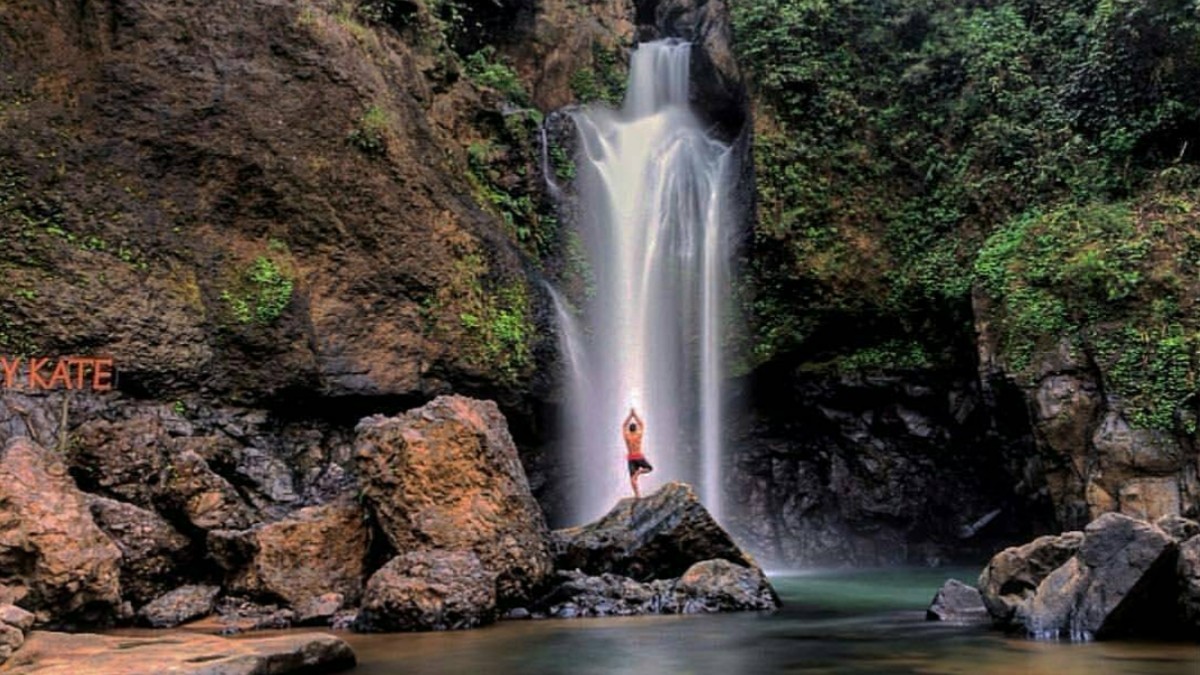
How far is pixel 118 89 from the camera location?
15336mm

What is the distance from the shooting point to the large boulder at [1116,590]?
8391 mm

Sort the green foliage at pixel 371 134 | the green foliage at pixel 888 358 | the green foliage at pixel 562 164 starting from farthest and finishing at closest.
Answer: the green foliage at pixel 562 164 → the green foliage at pixel 888 358 → the green foliage at pixel 371 134

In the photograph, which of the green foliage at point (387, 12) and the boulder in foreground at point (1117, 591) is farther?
the green foliage at point (387, 12)

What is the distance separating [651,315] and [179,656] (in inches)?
523

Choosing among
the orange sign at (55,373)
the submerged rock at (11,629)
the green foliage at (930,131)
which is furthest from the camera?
the green foliage at (930,131)

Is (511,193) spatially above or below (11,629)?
above

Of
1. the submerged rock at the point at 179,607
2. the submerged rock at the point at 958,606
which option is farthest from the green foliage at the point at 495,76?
the submerged rock at the point at 958,606

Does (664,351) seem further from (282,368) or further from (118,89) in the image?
(118,89)

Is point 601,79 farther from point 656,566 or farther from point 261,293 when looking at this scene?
point 656,566

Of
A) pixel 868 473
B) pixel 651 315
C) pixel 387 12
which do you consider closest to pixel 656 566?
pixel 651 315

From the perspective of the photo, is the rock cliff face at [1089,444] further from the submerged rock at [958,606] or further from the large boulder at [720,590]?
the large boulder at [720,590]

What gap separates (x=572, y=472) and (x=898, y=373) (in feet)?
20.8

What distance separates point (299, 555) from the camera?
11102 millimetres

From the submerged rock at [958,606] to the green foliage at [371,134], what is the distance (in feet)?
36.9
